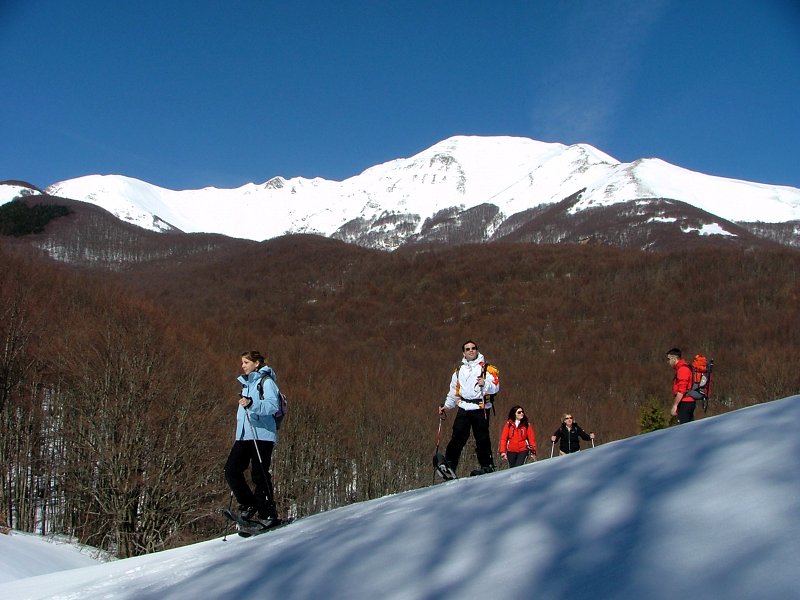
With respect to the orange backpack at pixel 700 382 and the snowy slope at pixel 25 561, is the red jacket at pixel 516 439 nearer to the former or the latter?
the orange backpack at pixel 700 382

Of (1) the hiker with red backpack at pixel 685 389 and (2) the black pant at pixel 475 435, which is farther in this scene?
(1) the hiker with red backpack at pixel 685 389

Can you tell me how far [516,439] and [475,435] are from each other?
327cm

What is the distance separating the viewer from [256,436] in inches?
273

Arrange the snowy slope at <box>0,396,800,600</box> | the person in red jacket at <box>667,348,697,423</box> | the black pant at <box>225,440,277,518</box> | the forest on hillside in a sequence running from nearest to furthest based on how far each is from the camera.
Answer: the snowy slope at <box>0,396,800,600</box> < the black pant at <box>225,440,277,518</box> < the person in red jacket at <box>667,348,697,423</box> < the forest on hillside

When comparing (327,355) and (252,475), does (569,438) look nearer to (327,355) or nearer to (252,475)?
(252,475)

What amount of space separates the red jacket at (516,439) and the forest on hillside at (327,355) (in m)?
12.7

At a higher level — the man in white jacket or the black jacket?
the man in white jacket

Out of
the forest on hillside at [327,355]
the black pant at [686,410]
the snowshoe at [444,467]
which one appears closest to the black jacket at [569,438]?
the black pant at [686,410]

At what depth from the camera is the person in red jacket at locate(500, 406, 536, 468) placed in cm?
1154

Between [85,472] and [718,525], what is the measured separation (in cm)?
2811

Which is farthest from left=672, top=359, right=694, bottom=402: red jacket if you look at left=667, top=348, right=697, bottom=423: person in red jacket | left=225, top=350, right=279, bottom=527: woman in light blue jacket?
left=225, top=350, right=279, bottom=527: woman in light blue jacket

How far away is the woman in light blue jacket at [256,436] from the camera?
22.4 feet

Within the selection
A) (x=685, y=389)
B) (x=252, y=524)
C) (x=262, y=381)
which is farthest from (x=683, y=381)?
(x=252, y=524)

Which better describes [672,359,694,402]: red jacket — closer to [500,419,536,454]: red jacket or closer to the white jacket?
[500,419,536,454]: red jacket
